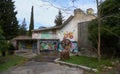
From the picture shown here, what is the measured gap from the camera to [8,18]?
96.8 ft

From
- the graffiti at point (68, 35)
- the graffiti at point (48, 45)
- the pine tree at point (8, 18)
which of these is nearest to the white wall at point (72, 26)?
the graffiti at point (68, 35)

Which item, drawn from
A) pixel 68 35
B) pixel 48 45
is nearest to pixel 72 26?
pixel 68 35

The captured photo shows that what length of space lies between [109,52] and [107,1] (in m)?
5.00

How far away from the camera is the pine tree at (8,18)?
29.2 metres

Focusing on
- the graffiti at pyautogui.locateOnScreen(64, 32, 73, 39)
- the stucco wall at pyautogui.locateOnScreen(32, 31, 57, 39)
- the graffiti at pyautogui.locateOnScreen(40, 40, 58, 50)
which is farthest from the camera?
the stucco wall at pyautogui.locateOnScreen(32, 31, 57, 39)

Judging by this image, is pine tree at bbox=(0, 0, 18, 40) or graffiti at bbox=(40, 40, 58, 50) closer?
pine tree at bbox=(0, 0, 18, 40)

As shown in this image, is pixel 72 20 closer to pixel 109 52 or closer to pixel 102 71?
pixel 109 52

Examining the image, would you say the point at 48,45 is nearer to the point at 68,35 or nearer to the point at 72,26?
the point at 68,35

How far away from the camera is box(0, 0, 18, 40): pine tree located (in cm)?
2917

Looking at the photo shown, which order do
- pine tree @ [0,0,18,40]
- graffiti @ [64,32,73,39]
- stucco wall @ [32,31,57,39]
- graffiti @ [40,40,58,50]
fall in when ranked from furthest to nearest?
stucco wall @ [32,31,57,39] → graffiti @ [64,32,73,39] → graffiti @ [40,40,58,50] → pine tree @ [0,0,18,40]

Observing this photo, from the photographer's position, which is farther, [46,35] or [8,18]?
[46,35]

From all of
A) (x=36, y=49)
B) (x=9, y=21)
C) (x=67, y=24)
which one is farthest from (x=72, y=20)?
(x=9, y=21)

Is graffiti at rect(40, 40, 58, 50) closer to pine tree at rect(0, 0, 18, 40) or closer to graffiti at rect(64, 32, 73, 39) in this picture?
graffiti at rect(64, 32, 73, 39)

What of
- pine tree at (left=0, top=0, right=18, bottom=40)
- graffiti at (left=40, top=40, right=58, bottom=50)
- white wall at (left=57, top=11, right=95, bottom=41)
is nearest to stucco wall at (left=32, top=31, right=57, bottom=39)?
white wall at (left=57, top=11, right=95, bottom=41)
